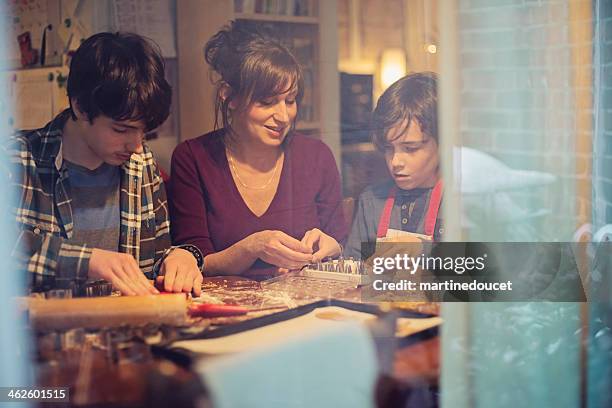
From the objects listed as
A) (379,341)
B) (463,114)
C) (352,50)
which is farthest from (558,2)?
(379,341)

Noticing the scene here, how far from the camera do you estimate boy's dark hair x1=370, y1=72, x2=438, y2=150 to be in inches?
65.4

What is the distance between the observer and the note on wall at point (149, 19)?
160 centimetres

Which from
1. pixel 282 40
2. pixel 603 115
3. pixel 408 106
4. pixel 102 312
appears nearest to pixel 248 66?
pixel 282 40

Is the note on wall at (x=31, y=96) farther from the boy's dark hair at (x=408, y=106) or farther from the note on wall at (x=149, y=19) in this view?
the boy's dark hair at (x=408, y=106)

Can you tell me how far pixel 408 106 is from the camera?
5.50 ft

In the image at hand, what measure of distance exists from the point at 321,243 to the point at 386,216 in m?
0.16

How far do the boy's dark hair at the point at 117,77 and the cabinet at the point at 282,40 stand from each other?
0.06 metres

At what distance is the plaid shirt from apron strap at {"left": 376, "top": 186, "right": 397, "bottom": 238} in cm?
51

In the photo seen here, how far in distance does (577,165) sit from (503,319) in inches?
15.7

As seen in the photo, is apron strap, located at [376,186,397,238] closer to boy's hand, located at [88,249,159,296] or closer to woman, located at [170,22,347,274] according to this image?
woman, located at [170,22,347,274]

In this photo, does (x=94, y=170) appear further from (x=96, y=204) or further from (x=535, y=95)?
(x=535, y=95)

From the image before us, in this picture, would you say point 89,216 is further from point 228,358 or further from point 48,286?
point 228,358

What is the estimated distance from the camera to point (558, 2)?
1712 mm

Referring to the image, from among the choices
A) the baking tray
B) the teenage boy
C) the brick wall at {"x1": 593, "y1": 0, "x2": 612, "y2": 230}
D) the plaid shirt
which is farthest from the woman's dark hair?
the brick wall at {"x1": 593, "y1": 0, "x2": 612, "y2": 230}
